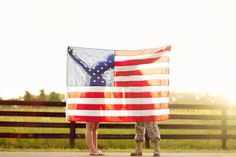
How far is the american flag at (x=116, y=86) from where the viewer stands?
13.2 meters

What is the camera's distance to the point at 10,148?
16625 millimetres

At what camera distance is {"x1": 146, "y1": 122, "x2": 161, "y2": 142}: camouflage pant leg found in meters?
12.9

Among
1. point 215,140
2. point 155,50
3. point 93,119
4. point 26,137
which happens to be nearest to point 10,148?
point 26,137

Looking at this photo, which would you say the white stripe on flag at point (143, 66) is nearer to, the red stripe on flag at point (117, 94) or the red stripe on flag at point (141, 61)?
the red stripe on flag at point (141, 61)

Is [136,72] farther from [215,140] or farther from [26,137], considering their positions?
[215,140]

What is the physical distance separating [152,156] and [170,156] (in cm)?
63

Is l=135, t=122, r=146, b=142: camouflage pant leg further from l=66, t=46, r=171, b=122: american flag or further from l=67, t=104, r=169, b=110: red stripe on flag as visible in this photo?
l=67, t=104, r=169, b=110: red stripe on flag

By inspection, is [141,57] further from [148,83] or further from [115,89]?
[115,89]

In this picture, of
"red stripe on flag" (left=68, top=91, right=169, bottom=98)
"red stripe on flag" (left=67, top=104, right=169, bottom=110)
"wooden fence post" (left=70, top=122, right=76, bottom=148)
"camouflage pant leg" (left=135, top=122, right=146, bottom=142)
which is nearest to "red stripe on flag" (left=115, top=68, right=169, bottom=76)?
"red stripe on flag" (left=68, top=91, right=169, bottom=98)

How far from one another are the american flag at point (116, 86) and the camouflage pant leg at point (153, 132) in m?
0.23

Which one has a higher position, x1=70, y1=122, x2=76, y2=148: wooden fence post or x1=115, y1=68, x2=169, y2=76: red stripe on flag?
x1=115, y1=68, x2=169, y2=76: red stripe on flag

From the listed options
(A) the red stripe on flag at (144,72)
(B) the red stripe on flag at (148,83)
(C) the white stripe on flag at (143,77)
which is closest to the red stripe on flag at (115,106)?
(B) the red stripe on flag at (148,83)

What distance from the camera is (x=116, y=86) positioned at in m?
13.4

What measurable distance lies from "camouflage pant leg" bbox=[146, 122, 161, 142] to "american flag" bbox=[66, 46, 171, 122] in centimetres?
23
